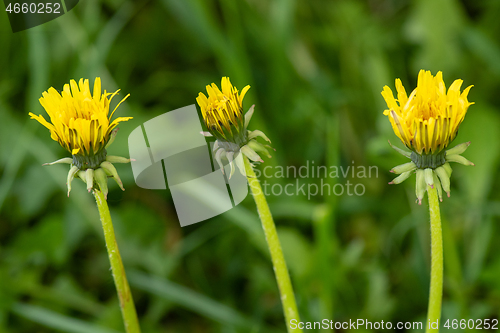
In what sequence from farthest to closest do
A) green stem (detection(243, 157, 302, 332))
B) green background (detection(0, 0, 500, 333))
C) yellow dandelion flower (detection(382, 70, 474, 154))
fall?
green background (detection(0, 0, 500, 333))
green stem (detection(243, 157, 302, 332))
yellow dandelion flower (detection(382, 70, 474, 154))

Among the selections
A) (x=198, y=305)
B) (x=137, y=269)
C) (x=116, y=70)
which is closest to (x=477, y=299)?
(x=198, y=305)

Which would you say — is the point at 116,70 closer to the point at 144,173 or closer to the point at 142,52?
the point at 142,52

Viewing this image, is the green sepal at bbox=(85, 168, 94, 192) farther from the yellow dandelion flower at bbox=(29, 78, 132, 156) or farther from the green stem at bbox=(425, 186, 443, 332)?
the green stem at bbox=(425, 186, 443, 332)

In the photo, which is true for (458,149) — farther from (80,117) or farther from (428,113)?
(80,117)

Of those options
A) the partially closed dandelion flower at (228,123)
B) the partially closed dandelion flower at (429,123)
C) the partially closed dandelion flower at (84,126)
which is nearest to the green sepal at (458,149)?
the partially closed dandelion flower at (429,123)

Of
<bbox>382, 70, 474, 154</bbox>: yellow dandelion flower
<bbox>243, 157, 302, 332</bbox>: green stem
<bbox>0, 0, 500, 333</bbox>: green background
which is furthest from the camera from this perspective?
<bbox>0, 0, 500, 333</bbox>: green background

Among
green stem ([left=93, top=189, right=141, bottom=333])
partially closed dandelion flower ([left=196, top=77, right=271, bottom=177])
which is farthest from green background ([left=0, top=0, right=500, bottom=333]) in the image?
partially closed dandelion flower ([left=196, top=77, right=271, bottom=177])
